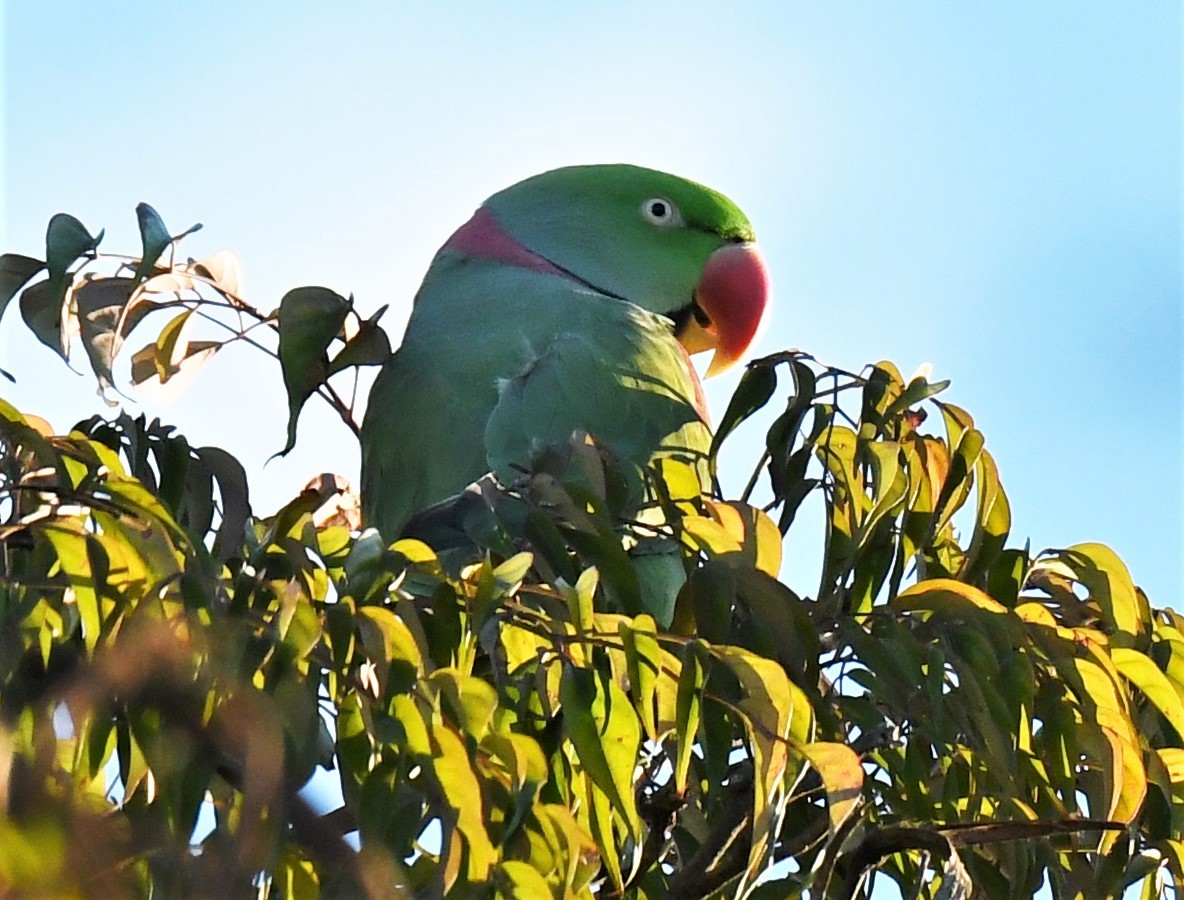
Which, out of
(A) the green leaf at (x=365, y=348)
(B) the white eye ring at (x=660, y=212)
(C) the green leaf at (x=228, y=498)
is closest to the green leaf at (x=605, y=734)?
(C) the green leaf at (x=228, y=498)

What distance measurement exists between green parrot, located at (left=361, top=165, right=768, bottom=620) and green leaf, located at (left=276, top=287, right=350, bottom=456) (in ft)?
0.61

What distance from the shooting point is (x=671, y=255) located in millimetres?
2342

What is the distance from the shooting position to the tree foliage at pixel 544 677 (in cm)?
78

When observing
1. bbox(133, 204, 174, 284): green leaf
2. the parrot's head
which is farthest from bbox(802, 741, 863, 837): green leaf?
the parrot's head

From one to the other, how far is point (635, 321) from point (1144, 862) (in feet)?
3.14

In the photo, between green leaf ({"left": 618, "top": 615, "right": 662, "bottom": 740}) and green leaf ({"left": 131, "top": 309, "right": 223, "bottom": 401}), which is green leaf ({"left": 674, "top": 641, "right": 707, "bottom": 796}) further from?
green leaf ({"left": 131, "top": 309, "right": 223, "bottom": 401})

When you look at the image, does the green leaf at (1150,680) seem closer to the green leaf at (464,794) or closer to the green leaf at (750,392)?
the green leaf at (750,392)

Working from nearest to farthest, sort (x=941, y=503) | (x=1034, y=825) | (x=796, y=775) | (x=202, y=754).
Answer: (x=202, y=754) < (x=796, y=775) < (x=1034, y=825) < (x=941, y=503)

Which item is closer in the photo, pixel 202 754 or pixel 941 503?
pixel 202 754

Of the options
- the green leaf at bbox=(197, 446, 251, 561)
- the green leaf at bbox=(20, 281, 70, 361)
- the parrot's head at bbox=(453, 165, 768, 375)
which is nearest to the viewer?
the green leaf at bbox=(197, 446, 251, 561)

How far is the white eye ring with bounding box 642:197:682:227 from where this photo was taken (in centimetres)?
233

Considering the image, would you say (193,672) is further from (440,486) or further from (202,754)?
(440,486)

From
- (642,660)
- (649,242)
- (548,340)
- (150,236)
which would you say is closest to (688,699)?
(642,660)

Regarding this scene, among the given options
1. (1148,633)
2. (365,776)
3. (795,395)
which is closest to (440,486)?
(795,395)
